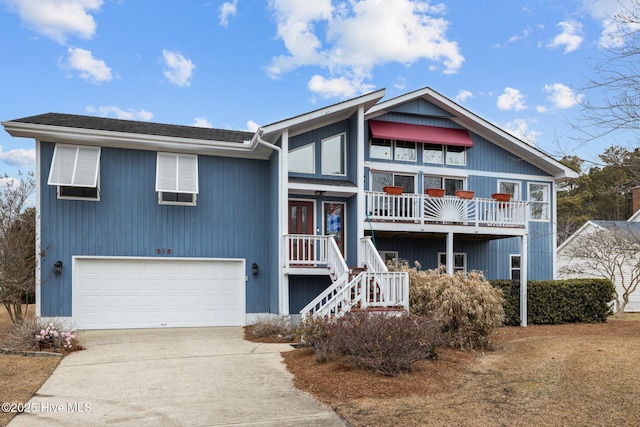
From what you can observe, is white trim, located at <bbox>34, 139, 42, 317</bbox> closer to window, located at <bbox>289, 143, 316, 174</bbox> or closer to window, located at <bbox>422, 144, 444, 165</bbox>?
window, located at <bbox>289, 143, 316, 174</bbox>

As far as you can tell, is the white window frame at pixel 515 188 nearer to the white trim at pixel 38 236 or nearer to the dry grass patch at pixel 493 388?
the dry grass patch at pixel 493 388

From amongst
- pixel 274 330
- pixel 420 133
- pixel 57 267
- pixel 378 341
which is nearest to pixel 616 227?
pixel 378 341

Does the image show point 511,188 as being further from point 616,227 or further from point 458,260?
point 616,227

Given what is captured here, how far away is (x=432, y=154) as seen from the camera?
56.7ft

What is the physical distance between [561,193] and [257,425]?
3889 centimetres

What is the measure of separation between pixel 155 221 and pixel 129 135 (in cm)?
252

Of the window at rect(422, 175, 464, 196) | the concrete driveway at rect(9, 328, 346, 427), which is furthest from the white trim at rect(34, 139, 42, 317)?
the window at rect(422, 175, 464, 196)

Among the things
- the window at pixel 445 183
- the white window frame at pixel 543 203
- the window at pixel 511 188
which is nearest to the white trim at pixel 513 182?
the window at pixel 511 188

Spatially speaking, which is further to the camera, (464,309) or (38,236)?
(38,236)

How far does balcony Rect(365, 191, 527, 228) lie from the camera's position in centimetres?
1502

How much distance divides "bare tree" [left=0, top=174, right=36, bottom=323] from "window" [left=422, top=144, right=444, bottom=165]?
1201cm

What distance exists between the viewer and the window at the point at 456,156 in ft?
57.3

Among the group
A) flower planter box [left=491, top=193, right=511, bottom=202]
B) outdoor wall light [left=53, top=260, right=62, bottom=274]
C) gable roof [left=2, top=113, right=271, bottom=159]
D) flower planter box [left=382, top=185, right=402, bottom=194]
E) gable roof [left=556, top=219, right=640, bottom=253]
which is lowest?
outdoor wall light [left=53, top=260, right=62, bottom=274]

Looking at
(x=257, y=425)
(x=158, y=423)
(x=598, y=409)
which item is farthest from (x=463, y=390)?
(x=158, y=423)
